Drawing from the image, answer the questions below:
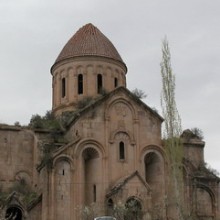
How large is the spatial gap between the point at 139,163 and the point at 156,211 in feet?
9.59

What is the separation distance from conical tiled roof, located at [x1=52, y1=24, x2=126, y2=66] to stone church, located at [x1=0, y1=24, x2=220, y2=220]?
112cm

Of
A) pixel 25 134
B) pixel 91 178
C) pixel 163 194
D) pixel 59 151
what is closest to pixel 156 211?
pixel 163 194

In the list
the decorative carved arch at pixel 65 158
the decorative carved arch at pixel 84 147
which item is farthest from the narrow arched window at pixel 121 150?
the decorative carved arch at pixel 65 158

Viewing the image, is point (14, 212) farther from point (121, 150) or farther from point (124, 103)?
point (124, 103)

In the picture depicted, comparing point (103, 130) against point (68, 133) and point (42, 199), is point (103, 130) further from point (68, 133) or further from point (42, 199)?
point (42, 199)

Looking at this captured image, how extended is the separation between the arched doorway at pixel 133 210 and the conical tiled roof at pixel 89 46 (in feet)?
36.1

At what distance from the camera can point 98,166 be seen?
32.0 metres

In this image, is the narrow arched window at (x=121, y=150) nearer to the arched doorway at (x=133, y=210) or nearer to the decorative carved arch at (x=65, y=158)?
the arched doorway at (x=133, y=210)

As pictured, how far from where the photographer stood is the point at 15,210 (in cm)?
3162

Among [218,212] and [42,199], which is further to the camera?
[218,212]

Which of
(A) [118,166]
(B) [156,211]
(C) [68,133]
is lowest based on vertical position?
(B) [156,211]

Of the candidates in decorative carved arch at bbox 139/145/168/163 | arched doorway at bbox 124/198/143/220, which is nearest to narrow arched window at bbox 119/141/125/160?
decorative carved arch at bbox 139/145/168/163

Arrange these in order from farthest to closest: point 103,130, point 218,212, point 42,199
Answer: point 218,212, point 103,130, point 42,199

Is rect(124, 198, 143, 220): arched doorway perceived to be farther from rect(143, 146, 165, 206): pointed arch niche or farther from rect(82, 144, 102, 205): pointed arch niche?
rect(143, 146, 165, 206): pointed arch niche
